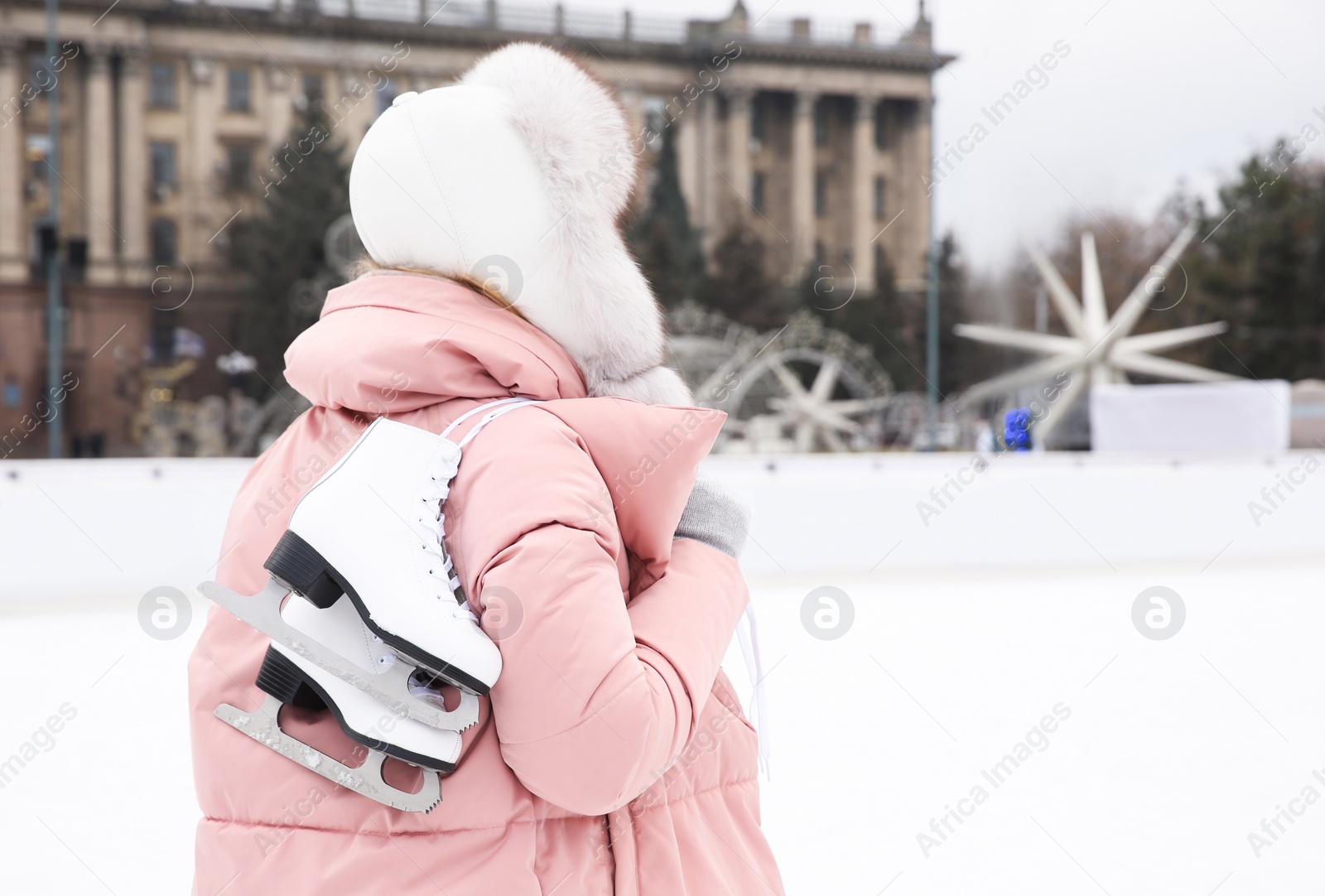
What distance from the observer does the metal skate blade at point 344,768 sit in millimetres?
839

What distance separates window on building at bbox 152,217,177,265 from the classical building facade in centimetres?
6

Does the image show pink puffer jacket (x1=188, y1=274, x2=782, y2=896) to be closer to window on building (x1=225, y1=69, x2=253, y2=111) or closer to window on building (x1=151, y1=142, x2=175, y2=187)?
window on building (x1=151, y1=142, x2=175, y2=187)

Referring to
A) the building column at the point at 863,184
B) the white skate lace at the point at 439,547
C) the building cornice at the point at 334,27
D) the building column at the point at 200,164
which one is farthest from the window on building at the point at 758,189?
the white skate lace at the point at 439,547

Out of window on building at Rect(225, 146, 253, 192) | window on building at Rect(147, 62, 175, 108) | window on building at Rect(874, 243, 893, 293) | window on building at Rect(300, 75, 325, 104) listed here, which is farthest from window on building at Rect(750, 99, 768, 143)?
window on building at Rect(147, 62, 175, 108)

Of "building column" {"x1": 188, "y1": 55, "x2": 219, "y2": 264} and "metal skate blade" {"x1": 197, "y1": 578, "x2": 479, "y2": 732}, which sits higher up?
"building column" {"x1": 188, "y1": 55, "x2": 219, "y2": 264}

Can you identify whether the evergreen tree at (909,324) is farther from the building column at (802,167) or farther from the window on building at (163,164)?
the window on building at (163,164)

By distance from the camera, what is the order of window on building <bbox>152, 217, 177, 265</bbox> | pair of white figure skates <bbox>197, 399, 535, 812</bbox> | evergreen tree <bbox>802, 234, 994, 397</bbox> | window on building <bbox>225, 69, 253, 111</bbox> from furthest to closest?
evergreen tree <bbox>802, 234, 994, 397</bbox>, window on building <bbox>225, 69, 253, 111</bbox>, window on building <bbox>152, 217, 177, 265</bbox>, pair of white figure skates <bbox>197, 399, 535, 812</bbox>

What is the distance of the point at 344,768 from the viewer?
85cm

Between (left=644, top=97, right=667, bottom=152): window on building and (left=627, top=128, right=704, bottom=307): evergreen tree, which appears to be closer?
(left=627, top=128, right=704, bottom=307): evergreen tree

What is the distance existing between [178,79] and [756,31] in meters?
20.3

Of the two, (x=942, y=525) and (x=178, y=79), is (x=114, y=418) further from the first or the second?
(x=942, y=525)

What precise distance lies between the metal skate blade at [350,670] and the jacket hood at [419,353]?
19 cm

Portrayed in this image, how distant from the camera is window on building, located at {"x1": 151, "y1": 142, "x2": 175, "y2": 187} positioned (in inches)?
1393

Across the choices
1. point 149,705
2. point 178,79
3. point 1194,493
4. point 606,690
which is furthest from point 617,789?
point 178,79
